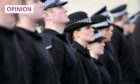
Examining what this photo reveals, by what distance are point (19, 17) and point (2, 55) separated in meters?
0.91

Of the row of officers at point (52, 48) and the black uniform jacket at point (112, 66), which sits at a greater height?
the row of officers at point (52, 48)

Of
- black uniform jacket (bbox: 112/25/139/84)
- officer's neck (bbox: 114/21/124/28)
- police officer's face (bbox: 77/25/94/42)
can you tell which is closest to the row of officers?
police officer's face (bbox: 77/25/94/42)

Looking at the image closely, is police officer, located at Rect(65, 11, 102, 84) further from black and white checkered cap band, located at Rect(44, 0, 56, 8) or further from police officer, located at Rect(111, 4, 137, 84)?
police officer, located at Rect(111, 4, 137, 84)

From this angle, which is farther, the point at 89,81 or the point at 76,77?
the point at 89,81

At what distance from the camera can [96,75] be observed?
802 centimetres

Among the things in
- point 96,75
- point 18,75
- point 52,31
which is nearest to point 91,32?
point 96,75

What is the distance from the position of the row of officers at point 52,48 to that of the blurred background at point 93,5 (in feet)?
14.1

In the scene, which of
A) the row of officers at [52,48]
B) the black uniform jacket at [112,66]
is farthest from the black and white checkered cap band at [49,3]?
the black uniform jacket at [112,66]

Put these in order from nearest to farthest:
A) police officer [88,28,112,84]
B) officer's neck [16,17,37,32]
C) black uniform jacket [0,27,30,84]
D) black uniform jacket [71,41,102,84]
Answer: black uniform jacket [0,27,30,84]
officer's neck [16,17,37,32]
black uniform jacket [71,41,102,84]
police officer [88,28,112,84]

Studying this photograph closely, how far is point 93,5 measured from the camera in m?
16.1

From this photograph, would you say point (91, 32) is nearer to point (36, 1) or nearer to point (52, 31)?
point (52, 31)

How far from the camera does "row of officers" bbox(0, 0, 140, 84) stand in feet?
17.6

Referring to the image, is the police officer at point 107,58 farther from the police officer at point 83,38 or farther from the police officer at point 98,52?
the police officer at point 83,38

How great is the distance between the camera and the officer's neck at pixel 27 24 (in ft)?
20.1
